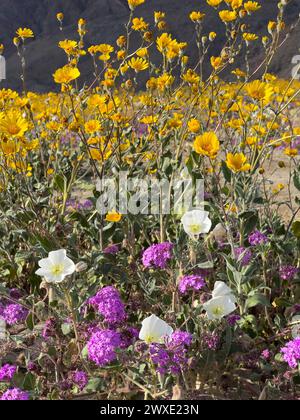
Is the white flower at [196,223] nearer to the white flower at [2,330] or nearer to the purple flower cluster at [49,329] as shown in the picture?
the purple flower cluster at [49,329]

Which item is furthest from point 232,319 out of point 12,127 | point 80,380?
point 12,127

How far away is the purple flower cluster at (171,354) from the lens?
1499mm

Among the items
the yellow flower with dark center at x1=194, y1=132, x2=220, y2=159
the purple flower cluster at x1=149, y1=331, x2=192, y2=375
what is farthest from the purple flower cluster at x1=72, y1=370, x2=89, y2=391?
the yellow flower with dark center at x1=194, y1=132, x2=220, y2=159

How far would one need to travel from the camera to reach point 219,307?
162cm

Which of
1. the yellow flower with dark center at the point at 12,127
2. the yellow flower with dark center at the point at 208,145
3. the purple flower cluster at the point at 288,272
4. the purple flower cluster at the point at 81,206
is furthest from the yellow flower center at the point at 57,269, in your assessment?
the purple flower cluster at the point at 81,206

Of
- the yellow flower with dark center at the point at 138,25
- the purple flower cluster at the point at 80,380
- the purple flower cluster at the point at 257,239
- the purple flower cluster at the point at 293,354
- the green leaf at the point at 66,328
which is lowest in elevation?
the purple flower cluster at the point at 80,380

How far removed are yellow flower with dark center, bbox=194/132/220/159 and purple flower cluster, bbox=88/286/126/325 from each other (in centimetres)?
52

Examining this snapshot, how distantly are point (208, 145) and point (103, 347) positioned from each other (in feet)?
2.36

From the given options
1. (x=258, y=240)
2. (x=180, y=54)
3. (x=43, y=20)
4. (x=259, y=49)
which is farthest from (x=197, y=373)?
(x=43, y=20)

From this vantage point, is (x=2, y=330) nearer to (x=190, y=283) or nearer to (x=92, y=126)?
(x=190, y=283)

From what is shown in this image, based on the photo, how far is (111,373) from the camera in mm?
1770

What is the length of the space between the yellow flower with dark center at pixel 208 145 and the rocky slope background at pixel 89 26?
1198 inches
